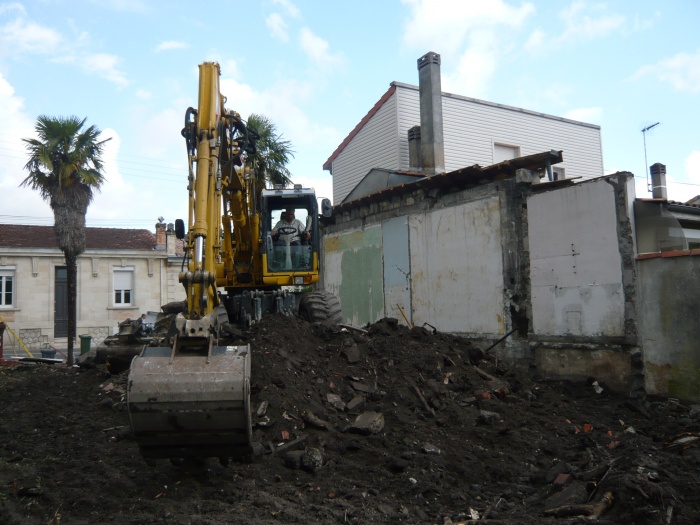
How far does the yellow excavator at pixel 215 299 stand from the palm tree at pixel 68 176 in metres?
10.5

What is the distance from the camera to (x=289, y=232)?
10.7 meters

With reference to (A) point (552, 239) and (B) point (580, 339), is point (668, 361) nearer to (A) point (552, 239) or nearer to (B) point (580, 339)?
(B) point (580, 339)

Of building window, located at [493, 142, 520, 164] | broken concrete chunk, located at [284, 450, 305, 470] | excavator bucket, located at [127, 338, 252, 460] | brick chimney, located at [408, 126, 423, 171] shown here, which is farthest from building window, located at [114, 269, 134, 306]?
excavator bucket, located at [127, 338, 252, 460]

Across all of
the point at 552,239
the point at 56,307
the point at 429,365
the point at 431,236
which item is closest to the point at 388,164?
the point at 431,236

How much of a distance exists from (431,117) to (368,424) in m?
13.5

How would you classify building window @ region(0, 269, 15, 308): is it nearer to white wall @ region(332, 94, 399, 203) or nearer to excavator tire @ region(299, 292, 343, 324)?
white wall @ region(332, 94, 399, 203)

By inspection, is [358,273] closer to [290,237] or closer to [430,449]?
[290,237]

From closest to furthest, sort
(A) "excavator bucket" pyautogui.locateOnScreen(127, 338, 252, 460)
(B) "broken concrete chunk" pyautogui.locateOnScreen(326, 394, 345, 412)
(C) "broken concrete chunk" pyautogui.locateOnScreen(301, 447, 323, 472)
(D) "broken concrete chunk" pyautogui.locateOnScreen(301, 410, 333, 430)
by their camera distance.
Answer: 1. (A) "excavator bucket" pyautogui.locateOnScreen(127, 338, 252, 460)
2. (C) "broken concrete chunk" pyautogui.locateOnScreen(301, 447, 323, 472)
3. (D) "broken concrete chunk" pyautogui.locateOnScreen(301, 410, 333, 430)
4. (B) "broken concrete chunk" pyautogui.locateOnScreen(326, 394, 345, 412)

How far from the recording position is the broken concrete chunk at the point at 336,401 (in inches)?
302

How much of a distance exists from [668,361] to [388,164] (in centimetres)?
1451

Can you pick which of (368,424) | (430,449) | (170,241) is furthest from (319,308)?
(170,241)

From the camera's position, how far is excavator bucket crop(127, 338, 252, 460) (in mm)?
4805

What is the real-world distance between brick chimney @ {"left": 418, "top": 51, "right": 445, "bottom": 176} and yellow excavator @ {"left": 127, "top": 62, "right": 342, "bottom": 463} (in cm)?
903

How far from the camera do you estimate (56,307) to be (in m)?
27.7
